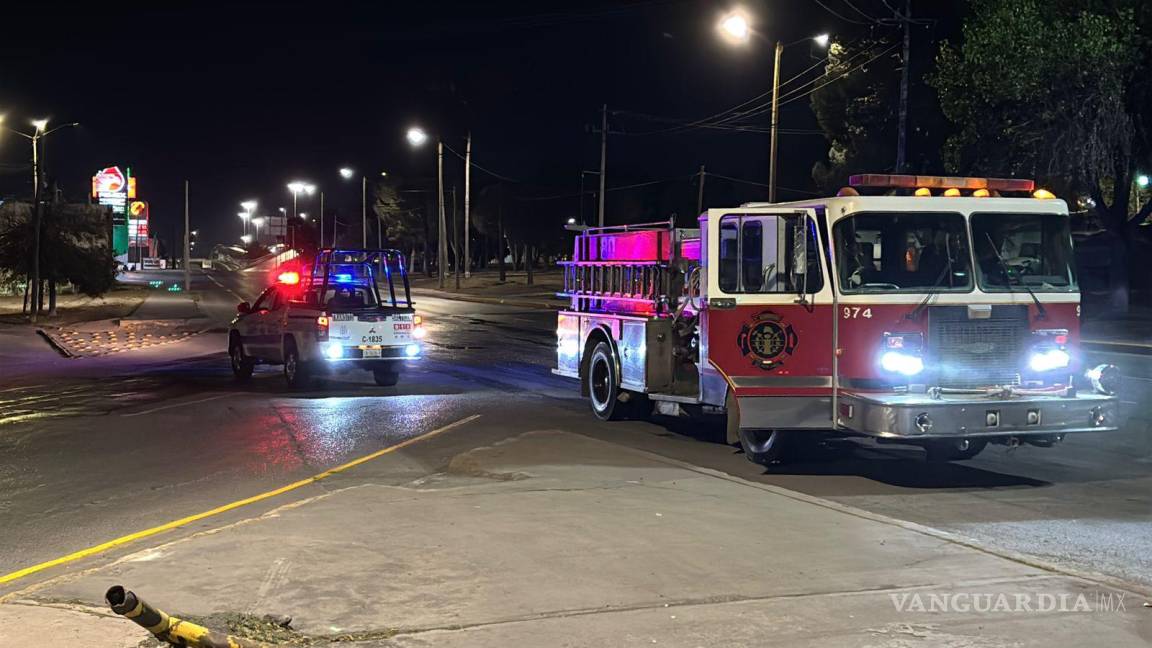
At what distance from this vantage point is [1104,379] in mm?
9547

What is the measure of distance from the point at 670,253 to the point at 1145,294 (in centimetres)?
3205

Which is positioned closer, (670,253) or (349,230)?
(670,253)

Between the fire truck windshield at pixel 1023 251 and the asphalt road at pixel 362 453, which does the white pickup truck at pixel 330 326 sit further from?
the fire truck windshield at pixel 1023 251

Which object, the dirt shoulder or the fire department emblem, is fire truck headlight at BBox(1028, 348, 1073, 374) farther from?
the dirt shoulder

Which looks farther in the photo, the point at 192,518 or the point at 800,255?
the point at 800,255

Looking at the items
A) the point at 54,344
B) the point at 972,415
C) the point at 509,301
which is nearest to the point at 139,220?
the point at 509,301

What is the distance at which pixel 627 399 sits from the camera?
13.0 meters

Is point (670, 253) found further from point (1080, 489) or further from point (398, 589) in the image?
point (398, 589)

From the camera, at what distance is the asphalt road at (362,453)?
7855 millimetres

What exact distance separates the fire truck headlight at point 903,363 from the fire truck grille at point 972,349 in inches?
4.7

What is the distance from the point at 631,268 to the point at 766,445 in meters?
3.25

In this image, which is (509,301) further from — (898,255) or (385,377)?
(898,255)

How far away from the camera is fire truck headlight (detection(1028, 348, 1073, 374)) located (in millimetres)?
9484

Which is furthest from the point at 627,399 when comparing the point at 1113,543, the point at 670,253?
the point at 1113,543
